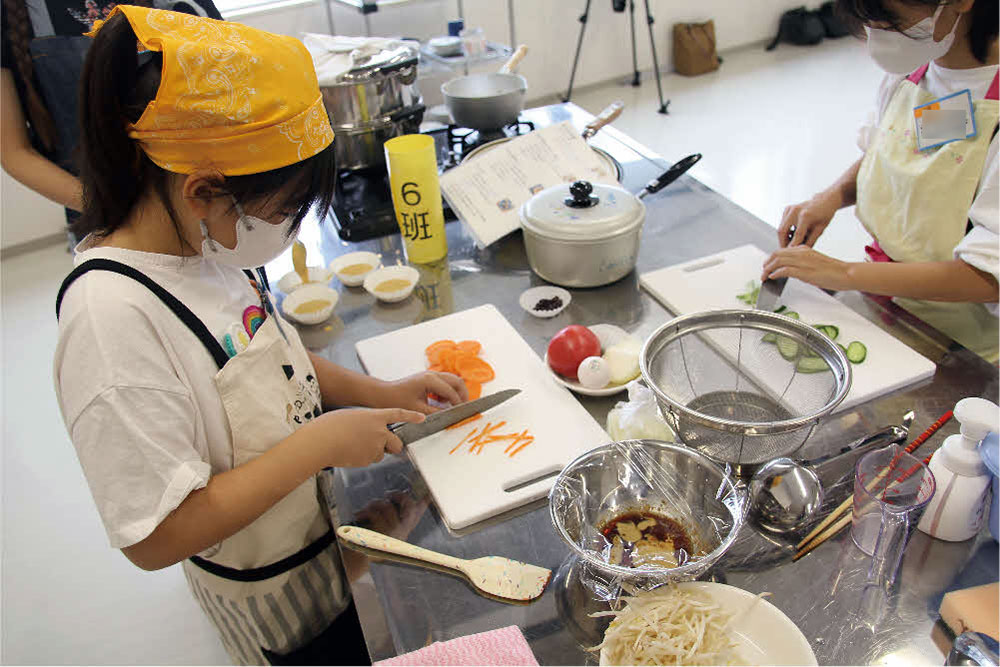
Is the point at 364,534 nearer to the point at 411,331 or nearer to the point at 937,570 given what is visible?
the point at 411,331

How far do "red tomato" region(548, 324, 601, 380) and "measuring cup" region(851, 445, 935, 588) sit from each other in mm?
440

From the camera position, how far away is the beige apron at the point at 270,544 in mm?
926

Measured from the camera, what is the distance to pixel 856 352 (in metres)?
1.15

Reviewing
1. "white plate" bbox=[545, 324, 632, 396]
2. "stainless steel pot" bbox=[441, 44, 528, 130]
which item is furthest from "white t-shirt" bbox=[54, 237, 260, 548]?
"stainless steel pot" bbox=[441, 44, 528, 130]

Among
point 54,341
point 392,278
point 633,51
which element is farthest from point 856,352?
point 633,51

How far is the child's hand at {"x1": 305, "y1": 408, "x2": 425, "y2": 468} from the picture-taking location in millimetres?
958

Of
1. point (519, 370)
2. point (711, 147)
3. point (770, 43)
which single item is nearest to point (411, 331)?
point (519, 370)

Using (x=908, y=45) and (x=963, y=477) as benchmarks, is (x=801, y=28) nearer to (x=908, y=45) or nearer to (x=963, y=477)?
(x=908, y=45)

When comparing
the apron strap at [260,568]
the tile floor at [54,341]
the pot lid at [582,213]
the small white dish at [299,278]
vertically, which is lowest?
the tile floor at [54,341]

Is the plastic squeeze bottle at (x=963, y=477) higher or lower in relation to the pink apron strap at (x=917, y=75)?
lower

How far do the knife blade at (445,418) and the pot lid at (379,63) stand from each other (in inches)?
34.5

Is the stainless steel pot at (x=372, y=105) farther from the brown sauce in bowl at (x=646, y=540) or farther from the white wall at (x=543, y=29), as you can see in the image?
the white wall at (x=543, y=29)

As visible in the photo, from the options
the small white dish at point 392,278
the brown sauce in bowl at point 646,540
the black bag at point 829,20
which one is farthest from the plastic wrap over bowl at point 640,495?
the black bag at point 829,20

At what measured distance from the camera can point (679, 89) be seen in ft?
16.2
